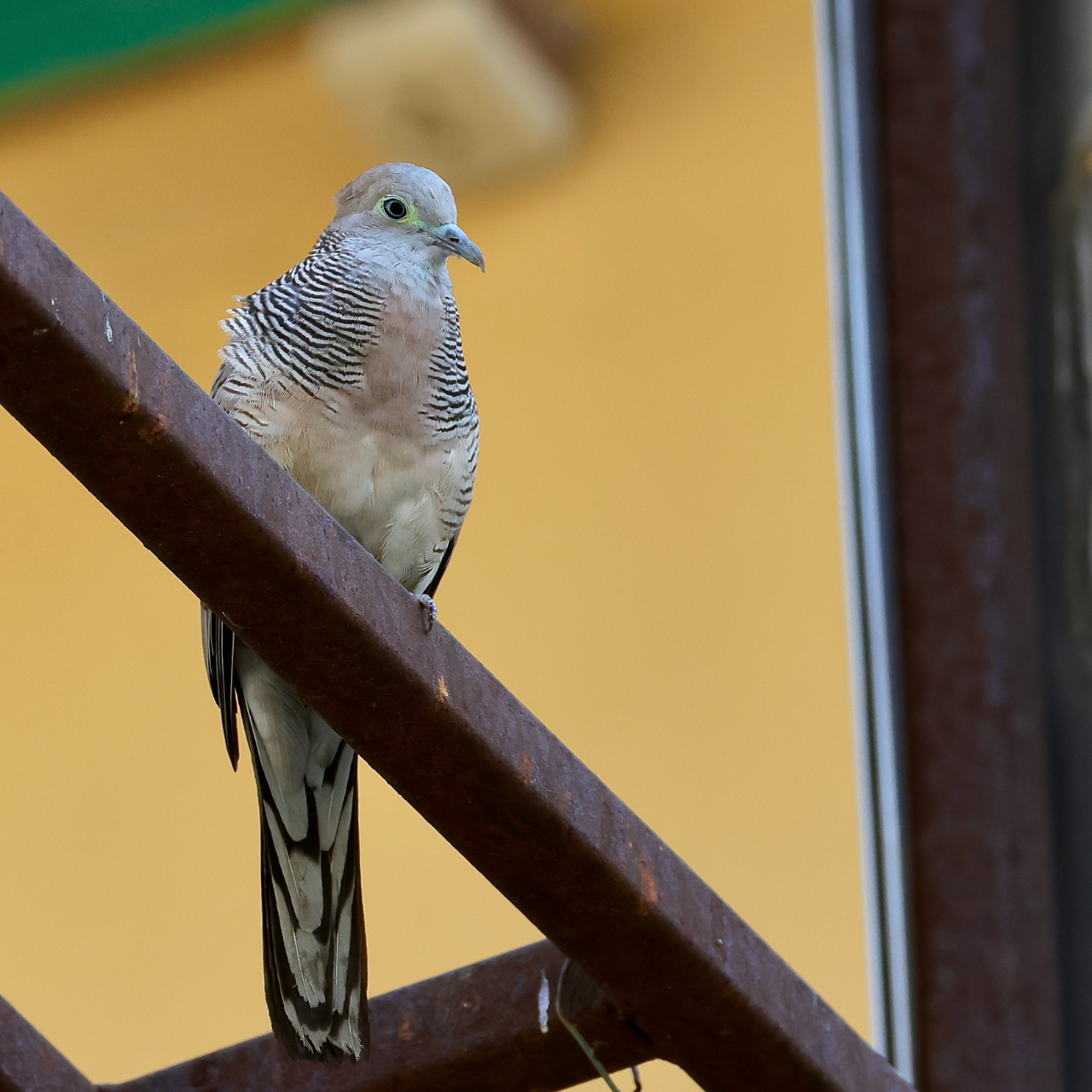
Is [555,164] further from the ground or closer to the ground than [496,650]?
further from the ground

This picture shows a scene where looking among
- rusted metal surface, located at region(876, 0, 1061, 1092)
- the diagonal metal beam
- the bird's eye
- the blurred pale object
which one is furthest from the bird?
the blurred pale object

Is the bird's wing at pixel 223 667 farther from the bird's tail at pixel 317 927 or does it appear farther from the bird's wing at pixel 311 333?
the bird's wing at pixel 311 333

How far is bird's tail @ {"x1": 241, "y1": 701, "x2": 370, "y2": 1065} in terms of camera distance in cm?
155

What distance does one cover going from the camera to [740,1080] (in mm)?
1553

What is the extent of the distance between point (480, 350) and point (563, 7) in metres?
0.85

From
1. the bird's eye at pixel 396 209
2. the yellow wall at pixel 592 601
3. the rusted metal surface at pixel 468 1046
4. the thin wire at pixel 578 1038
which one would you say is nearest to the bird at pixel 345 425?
the bird's eye at pixel 396 209

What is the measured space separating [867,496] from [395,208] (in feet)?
4.37

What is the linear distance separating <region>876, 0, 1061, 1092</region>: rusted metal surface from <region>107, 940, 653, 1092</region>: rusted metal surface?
1.19 meters

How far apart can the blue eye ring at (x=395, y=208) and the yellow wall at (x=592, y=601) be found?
4.21ft

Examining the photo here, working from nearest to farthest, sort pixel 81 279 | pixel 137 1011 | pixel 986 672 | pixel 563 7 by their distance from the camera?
pixel 81 279
pixel 986 672
pixel 137 1011
pixel 563 7

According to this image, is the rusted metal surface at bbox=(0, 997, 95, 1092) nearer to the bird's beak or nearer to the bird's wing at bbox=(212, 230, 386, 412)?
the bird's wing at bbox=(212, 230, 386, 412)

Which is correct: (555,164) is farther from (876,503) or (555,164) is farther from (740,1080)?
(740,1080)

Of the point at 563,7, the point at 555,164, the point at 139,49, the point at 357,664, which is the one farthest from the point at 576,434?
the point at 357,664

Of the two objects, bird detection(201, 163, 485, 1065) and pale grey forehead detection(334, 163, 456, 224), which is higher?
pale grey forehead detection(334, 163, 456, 224)
